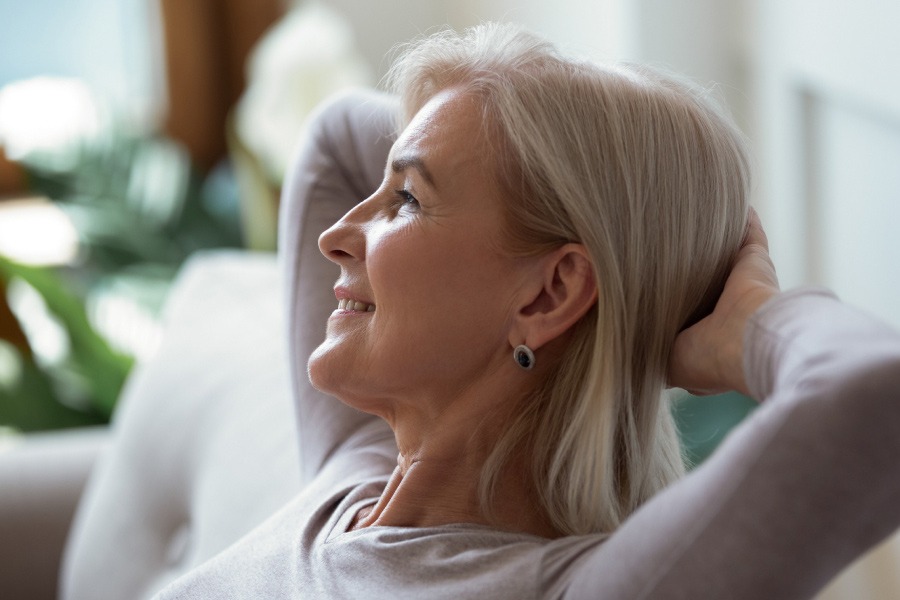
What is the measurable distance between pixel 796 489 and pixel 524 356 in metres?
0.36

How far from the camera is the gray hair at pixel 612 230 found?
99 cm

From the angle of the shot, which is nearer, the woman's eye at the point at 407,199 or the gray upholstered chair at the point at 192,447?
the woman's eye at the point at 407,199

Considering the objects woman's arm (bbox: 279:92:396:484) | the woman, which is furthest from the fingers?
woman's arm (bbox: 279:92:396:484)

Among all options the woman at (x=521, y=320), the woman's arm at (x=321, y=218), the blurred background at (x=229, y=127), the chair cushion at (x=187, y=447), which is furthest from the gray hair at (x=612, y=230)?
the chair cushion at (x=187, y=447)

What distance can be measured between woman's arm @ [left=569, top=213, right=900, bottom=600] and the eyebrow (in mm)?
377

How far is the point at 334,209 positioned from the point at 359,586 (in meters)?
0.58

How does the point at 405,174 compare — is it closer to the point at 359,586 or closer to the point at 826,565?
the point at 359,586

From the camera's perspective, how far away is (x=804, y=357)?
0.77m

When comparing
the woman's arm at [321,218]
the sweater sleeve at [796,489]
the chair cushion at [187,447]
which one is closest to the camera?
the sweater sleeve at [796,489]

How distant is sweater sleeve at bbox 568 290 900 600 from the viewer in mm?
721

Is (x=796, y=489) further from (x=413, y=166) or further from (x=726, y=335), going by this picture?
(x=413, y=166)

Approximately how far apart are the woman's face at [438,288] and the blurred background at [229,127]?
204 millimetres

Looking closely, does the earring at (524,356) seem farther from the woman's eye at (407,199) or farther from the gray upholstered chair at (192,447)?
the gray upholstered chair at (192,447)

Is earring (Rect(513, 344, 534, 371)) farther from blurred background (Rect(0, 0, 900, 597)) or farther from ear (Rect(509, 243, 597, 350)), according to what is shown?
Result: blurred background (Rect(0, 0, 900, 597))
